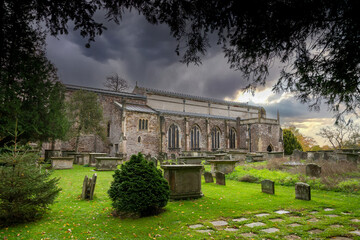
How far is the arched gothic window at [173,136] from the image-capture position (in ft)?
99.2

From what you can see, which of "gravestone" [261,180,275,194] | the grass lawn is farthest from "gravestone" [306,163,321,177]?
"gravestone" [261,180,275,194]

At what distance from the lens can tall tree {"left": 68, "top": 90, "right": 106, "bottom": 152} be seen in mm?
24141

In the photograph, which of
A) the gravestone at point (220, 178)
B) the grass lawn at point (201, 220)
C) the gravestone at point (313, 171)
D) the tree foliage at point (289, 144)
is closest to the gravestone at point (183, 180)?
the grass lawn at point (201, 220)

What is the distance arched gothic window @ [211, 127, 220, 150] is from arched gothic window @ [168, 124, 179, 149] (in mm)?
6602

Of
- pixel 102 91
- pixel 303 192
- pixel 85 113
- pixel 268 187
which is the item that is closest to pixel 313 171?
pixel 268 187

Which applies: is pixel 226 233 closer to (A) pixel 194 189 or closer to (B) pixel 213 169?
(A) pixel 194 189

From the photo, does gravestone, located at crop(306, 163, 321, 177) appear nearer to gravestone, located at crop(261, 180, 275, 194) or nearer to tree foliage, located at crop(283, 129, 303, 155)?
gravestone, located at crop(261, 180, 275, 194)

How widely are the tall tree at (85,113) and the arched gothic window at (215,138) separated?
649 inches

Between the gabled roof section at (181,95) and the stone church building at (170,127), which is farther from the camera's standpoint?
the gabled roof section at (181,95)

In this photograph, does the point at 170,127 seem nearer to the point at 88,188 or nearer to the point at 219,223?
the point at 88,188

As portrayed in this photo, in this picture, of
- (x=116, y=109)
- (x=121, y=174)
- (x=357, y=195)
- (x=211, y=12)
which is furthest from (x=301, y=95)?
(x=116, y=109)

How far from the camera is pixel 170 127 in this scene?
30.4 meters

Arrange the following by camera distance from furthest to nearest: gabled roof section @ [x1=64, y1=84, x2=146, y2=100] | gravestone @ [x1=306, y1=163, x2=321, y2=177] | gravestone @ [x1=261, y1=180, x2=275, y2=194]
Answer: gabled roof section @ [x1=64, y1=84, x2=146, y2=100] → gravestone @ [x1=306, y1=163, x2=321, y2=177] → gravestone @ [x1=261, y1=180, x2=275, y2=194]

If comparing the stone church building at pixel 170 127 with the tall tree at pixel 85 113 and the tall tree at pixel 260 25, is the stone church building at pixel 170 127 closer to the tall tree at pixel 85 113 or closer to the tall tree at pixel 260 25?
the tall tree at pixel 85 113
